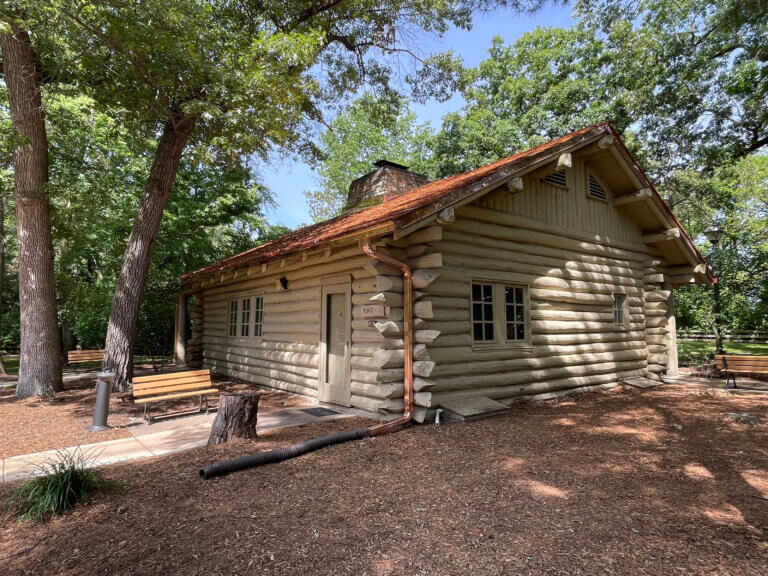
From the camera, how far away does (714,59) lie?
666 inches

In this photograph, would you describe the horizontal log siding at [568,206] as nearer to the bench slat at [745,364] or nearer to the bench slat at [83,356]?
the bench slat at [745,364]

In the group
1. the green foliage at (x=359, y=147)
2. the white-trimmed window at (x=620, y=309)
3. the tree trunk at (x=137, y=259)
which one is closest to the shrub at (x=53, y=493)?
the tree trunk at (x=137, y=259)

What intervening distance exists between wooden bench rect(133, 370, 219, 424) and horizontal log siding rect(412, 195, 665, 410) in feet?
13.0

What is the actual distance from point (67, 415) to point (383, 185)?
30.8 feet

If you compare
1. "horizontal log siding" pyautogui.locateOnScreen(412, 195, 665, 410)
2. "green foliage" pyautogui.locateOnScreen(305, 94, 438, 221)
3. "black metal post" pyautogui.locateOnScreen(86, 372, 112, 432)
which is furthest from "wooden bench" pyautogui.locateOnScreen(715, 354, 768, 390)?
"green foliage" pyautogui.locateOnScreen(305, 94, 438, 221)

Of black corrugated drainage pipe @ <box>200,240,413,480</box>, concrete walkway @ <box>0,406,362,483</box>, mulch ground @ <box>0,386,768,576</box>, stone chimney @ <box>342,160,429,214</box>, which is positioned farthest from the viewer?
stone chimney @ <box>342,160,429,214</box>

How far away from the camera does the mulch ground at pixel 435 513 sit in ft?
9.21

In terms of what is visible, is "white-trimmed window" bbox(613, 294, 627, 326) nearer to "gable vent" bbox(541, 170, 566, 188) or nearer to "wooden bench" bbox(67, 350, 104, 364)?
"gable vent" bbox(541, 170, 566, 188)

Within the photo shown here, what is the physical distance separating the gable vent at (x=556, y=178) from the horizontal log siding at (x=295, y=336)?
4.38 metres

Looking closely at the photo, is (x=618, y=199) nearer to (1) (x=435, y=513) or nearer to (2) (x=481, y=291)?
(2) (x=481, y=291)

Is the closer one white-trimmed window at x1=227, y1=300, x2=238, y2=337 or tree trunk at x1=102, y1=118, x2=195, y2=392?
tree trunk at x1=102, y1=118, x2=195, y2=392

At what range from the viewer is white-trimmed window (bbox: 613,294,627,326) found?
412 inches

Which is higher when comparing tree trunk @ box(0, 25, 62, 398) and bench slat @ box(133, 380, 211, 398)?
tree trunk @ box(0, 25, 62, 398)

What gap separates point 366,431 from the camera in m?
5.76
